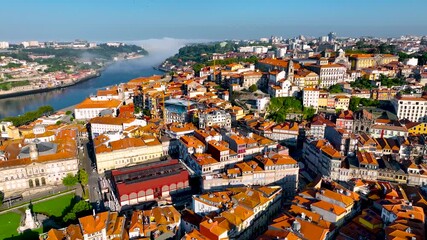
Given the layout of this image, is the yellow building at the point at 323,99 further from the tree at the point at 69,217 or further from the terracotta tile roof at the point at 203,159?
the tree at the point at 69,217

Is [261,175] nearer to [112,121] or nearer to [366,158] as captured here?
[366,158]

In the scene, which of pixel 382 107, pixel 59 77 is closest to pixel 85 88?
pixel 59 77

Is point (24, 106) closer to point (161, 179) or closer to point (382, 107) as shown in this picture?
point (161, 179)

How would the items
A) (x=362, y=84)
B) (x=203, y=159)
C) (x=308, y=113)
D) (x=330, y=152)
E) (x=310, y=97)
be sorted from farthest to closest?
(x=362, y=84)
(x=310, y=97)
(x=308, y=113)
(x=203, y=159)
(x=330, y=152)

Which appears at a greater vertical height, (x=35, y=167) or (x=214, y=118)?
(x=214, y=118)

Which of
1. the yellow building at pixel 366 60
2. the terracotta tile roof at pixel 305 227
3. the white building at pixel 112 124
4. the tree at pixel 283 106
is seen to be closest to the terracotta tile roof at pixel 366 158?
the terracotta tile roof at pixel 305 227

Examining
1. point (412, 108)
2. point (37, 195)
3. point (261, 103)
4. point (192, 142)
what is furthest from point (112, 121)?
point (412, 108)
